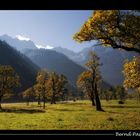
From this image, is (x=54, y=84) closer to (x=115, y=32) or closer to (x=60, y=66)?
(x=60, y=66)

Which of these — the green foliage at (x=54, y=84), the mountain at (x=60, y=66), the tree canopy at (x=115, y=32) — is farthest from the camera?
the green foliage at (x=54, y=84)

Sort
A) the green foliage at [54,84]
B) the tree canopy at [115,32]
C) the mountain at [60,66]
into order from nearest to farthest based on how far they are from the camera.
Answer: the tree canopy at [115,32] → the mountain at [60,66] → the green foliage at [54,84]

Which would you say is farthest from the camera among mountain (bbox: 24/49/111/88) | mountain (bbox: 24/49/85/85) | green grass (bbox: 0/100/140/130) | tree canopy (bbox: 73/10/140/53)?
mountain (bbox: 24/49/111/88)

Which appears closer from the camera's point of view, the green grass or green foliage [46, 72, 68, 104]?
the green grass

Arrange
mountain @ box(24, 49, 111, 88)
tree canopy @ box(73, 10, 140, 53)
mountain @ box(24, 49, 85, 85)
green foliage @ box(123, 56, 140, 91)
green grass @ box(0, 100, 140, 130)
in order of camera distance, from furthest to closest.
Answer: mountain @ box(24, 49, 111, 88) → mountain @ box(24, 49, 85, 85) → green foliage @ box(123, 56, 140, 91) → green grass @ box(0, 100, 140, 130) → tree canopy @ box(73, 10, 140, 53)

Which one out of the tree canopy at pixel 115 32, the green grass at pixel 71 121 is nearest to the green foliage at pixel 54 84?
the green grass at pixel 71 121

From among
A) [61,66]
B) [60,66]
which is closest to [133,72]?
[60,66]

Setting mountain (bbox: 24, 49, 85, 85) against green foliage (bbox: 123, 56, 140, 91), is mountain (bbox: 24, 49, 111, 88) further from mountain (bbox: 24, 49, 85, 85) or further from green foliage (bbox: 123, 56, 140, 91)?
green foliage (bbox: 123, 56, 140, 91)

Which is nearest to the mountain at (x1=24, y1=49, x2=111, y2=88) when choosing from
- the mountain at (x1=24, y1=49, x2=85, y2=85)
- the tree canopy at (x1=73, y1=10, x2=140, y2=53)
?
the mountain at (x1=24, y1=49, x2=85, y2=85)

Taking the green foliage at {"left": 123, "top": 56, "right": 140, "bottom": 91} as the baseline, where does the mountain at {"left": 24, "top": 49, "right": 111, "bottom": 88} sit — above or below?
above

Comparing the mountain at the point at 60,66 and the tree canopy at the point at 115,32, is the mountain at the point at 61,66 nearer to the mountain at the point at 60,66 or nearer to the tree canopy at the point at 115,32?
the mountain at the point at 60,66

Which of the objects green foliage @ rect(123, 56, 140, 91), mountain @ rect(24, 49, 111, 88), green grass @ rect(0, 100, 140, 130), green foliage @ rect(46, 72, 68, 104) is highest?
mountain @ rect(24, 49, 111, 88)
